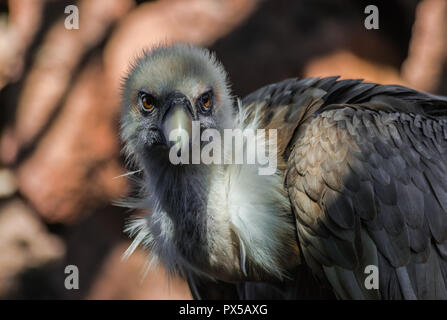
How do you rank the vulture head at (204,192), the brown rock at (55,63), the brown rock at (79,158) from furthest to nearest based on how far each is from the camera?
1. the brown rock at (55,63)
2. the brown rock at (79,158)
3. the vulture head at (204,192)

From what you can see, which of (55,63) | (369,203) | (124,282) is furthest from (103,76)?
(369,203)

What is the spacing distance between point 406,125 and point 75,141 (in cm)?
312

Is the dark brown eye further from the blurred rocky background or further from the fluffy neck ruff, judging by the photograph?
the blurred rocky background

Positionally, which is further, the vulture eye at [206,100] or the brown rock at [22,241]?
the brown rock at [22,241]

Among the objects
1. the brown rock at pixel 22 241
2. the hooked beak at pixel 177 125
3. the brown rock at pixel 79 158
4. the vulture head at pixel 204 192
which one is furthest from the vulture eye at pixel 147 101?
the brown rock at pixel 22 241

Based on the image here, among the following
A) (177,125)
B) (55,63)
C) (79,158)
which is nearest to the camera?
(177,125)

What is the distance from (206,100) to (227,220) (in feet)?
1.77

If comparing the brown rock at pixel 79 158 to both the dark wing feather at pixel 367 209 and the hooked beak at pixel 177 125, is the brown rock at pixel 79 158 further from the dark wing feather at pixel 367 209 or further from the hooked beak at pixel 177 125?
the dark wing feather at pixel 367 209

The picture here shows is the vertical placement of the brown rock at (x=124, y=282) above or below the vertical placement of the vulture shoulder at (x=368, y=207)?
below

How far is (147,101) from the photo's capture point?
225 cm

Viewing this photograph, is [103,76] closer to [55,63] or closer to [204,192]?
[55,63]

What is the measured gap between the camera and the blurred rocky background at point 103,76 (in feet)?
15.0

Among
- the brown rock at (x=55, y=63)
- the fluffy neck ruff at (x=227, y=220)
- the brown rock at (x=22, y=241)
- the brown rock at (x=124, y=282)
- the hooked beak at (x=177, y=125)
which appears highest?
the brown rock at (x=55, y=63)
